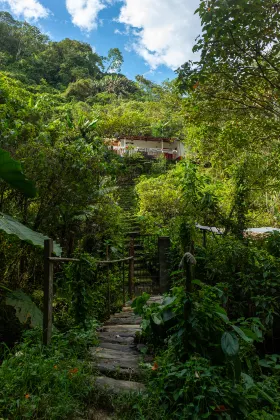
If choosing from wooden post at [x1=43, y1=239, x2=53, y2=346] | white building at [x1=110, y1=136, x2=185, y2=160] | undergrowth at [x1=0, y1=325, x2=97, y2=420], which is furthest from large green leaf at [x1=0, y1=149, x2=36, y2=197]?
white building at [x1=110, y1=136, x2=185, y2=160]

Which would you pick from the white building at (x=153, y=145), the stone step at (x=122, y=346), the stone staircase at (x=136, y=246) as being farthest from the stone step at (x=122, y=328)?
the white building at (x=153, y=145)

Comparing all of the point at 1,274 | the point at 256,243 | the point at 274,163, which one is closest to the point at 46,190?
the point at 1,274

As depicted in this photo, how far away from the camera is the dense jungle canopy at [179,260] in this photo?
85.4 inches

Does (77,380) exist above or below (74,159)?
below

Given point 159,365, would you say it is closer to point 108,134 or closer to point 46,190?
point 46,190

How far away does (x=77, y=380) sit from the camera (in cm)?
238

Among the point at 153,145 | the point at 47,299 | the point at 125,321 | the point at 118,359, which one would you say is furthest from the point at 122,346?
the point at 153,145

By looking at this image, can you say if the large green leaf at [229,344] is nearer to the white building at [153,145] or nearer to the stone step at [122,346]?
the stone step at [122,346]

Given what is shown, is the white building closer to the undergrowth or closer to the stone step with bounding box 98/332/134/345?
the stone step with bounding box 98/332/134/345

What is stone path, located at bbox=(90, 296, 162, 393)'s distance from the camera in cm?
248

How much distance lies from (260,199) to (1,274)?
866 cm

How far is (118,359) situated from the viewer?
302 cm

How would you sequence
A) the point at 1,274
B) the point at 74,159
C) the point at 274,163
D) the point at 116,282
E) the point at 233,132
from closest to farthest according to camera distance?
1. the point at 1,274
2. the point at 74,159
3. the point at 233,132
4. the point at 274,163
5. the point at 116,282

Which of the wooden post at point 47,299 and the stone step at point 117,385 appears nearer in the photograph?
the stone step at point 117,385
